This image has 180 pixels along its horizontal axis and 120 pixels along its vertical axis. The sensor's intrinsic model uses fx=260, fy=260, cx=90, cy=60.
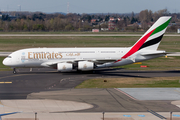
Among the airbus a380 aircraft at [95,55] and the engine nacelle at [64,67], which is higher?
the airbus a380 aircraft at [95,55]

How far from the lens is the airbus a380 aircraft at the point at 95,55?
1801 inches

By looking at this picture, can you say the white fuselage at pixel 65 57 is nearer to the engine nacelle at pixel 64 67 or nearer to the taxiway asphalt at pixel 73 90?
the engine nacelle at pixel 64 67

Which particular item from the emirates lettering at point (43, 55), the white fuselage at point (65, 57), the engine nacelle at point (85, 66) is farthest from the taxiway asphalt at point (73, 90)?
the emirates lettering at point (43, 55)

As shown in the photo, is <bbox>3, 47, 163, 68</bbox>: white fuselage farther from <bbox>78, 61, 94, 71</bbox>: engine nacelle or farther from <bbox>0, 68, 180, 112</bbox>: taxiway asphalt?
<bbox>0, 68, 180, 112</bbox>: taxiway asphalt

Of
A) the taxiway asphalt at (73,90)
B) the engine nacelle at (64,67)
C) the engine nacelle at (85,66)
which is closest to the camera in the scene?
the taxiway asphalt at (73,90)

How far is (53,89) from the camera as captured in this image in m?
34.4

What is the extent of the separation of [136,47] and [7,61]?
2299cm

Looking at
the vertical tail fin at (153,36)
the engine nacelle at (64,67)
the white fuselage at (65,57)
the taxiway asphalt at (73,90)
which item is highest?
the vertical tail fin at (153,36)

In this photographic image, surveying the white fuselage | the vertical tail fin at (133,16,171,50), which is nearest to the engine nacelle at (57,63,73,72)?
the white fuselage

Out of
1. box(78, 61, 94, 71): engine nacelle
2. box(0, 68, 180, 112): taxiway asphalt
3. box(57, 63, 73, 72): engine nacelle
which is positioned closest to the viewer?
box(0, 68, 180, 112): taxiway asphalt

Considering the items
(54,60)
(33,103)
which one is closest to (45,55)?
(54,60)

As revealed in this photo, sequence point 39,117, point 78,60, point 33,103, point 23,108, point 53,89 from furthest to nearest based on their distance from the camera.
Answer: point 78,60 < point 53,89 < point 33,103 < point 23,108 < point 39,117

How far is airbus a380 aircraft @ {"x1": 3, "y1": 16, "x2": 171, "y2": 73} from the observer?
1801 inches

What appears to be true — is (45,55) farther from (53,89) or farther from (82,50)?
(53,89)
